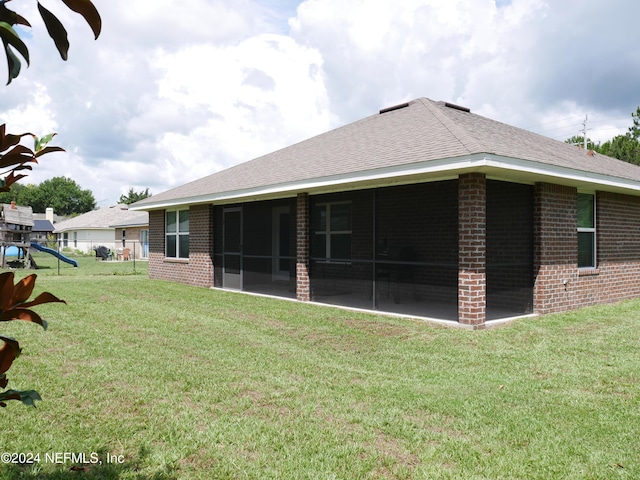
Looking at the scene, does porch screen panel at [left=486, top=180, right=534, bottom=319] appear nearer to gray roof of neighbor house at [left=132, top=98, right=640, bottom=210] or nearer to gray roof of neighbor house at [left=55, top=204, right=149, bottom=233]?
gray roof of neighbor house at [left=132, top=98, right=640, bottom=210]

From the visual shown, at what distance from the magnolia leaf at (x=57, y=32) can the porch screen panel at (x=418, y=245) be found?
9.91m

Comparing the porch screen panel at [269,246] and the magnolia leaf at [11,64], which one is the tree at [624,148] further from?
the magnolia leaf at [11,64]

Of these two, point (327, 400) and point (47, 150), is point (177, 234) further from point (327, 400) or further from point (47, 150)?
point (47, 150)

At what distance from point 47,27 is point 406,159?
7.53m

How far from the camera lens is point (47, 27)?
139 cm

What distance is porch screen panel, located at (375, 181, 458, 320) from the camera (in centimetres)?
1144

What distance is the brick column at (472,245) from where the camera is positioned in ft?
25.9

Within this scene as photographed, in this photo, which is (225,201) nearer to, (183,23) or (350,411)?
(183,23)

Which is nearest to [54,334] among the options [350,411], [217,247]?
[350,411]

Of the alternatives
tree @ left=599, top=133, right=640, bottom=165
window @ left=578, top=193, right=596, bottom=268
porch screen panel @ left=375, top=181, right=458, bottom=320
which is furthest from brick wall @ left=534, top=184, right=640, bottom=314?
tree @ left=599, top=133, right=640, bottom=165

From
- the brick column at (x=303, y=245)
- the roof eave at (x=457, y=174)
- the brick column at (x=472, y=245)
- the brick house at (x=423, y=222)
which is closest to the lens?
the roof eave at (x=457, y=174)

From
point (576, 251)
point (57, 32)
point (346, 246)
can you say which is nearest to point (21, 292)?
point (57, 32)

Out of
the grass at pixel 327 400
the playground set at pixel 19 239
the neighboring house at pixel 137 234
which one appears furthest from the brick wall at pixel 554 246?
the neighboring house at pixel 137 234

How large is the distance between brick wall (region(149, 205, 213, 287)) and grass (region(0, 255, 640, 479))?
6.11 m
